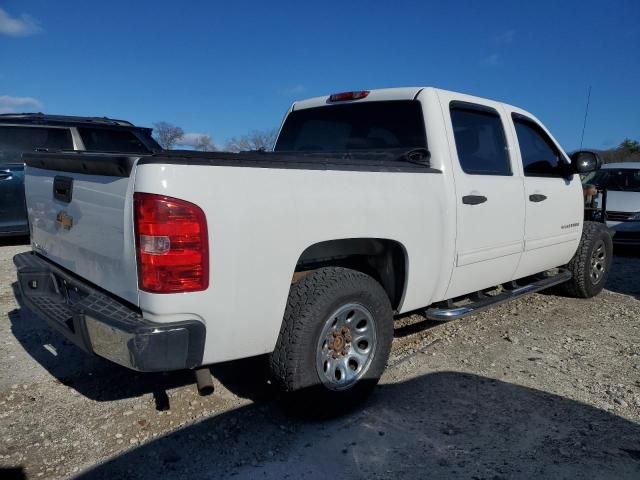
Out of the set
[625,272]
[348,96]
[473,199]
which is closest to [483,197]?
[473,199]

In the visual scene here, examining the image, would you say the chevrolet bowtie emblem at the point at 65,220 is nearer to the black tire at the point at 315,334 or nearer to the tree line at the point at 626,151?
the black tire at the point at 315,334

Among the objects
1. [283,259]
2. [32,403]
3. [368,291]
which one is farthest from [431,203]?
[32,403]

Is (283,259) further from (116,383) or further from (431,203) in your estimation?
(116,383)

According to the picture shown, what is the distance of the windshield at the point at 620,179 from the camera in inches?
370

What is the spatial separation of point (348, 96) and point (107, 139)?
5.21 meters

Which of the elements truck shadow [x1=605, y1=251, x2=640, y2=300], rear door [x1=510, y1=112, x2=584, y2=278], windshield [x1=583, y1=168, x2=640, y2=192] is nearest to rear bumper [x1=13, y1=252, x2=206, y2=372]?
rear door [x1=510, y1=112, x2=584, y2=278]

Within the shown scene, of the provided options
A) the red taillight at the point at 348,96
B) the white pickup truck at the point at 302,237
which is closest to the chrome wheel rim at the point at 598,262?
the white pickup truck at the point at 302,237

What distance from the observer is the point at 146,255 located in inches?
86.5

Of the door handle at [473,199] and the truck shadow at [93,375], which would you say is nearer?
the truck shadow at [93,375]

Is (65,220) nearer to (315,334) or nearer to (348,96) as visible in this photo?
(315,334)

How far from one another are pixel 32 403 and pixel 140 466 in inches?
43.6

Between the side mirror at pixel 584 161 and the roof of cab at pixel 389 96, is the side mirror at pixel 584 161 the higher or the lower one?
the lower one

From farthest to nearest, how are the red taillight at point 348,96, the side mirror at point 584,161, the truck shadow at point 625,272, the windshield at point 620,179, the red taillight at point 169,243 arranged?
the windshield at point 620,179
the truck shadow at point 625,272
the side mirror at point 584,161
the red taillight at point 348,96
the red taillight at point 169,243

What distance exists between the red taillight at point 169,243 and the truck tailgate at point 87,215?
0.09 m
